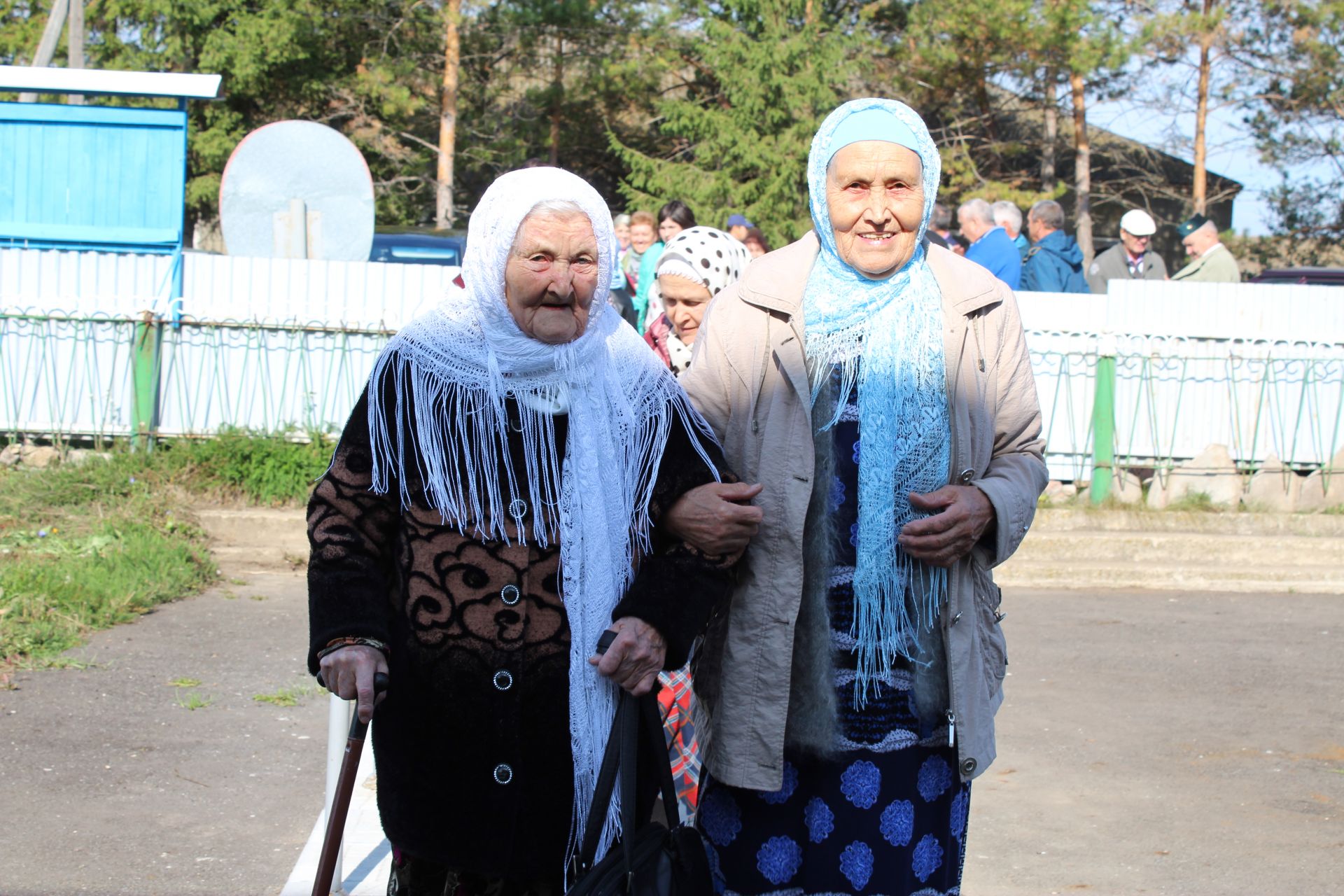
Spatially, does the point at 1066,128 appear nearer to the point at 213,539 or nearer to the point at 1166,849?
the point at 213,539

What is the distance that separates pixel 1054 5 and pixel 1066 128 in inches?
248

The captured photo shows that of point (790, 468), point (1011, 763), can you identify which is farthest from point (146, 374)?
point (790, 468)

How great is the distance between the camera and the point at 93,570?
698cm

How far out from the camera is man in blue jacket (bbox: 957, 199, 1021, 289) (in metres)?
8.91

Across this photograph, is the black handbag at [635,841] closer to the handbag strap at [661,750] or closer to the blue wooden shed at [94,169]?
the handbag strap at [661,750]

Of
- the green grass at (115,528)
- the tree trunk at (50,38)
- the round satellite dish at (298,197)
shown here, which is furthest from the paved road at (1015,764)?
the tree trunk at (50,38)

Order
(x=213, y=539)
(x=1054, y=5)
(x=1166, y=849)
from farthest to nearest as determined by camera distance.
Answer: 1. (x=1054, y=5)
2. (x=213, y=539)
3. (x=1166, y=849)

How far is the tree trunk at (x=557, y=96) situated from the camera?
2741 centimetres

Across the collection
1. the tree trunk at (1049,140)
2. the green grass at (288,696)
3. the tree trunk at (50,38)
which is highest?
the tree trunk at (1049,140)

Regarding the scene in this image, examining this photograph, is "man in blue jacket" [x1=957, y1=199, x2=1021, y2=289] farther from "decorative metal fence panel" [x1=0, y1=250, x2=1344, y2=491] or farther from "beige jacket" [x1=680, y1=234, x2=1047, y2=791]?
"beige jacket" [x1=680, y1=234, x2=1047, y2=791]

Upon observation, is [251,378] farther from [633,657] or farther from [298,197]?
[633,657]

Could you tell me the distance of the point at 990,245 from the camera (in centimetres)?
898

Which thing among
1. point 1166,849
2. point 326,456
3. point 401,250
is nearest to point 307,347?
point 326,456

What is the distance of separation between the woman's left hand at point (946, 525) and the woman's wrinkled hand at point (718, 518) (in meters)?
0.30
